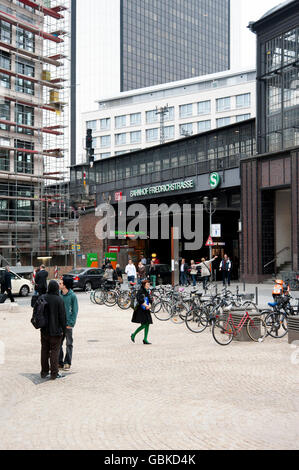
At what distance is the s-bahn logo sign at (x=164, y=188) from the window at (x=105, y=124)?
4868 cm

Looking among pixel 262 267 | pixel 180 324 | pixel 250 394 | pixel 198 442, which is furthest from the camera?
pixel 262 267

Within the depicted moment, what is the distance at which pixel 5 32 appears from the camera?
1793 inches

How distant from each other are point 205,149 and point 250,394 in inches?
1358

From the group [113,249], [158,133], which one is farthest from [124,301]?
[158,133]

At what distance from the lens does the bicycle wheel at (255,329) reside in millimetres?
13133

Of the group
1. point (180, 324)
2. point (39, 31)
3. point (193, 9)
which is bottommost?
point (180, 324)

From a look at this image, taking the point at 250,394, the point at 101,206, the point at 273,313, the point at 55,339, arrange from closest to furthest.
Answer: the point at 250,394 < the point at 55,339 < the point at 273,313 < the point at 101,206

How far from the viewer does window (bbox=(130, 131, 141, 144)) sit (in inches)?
3516

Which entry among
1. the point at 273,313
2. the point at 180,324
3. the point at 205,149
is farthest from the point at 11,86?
the point at 273,313

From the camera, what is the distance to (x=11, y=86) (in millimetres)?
46312

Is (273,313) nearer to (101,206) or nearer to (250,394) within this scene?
(250,394)

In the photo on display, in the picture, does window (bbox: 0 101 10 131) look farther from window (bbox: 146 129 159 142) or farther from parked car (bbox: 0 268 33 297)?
window (bbox: 146 129 159 142)

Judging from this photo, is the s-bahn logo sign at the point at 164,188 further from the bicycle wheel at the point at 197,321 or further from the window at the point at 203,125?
the window at the point at 203,125

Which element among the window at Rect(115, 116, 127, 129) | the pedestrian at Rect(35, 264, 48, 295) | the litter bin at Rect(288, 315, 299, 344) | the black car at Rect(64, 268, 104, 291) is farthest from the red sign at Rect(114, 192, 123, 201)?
the window at Rect(115, 116, 127, 129)
